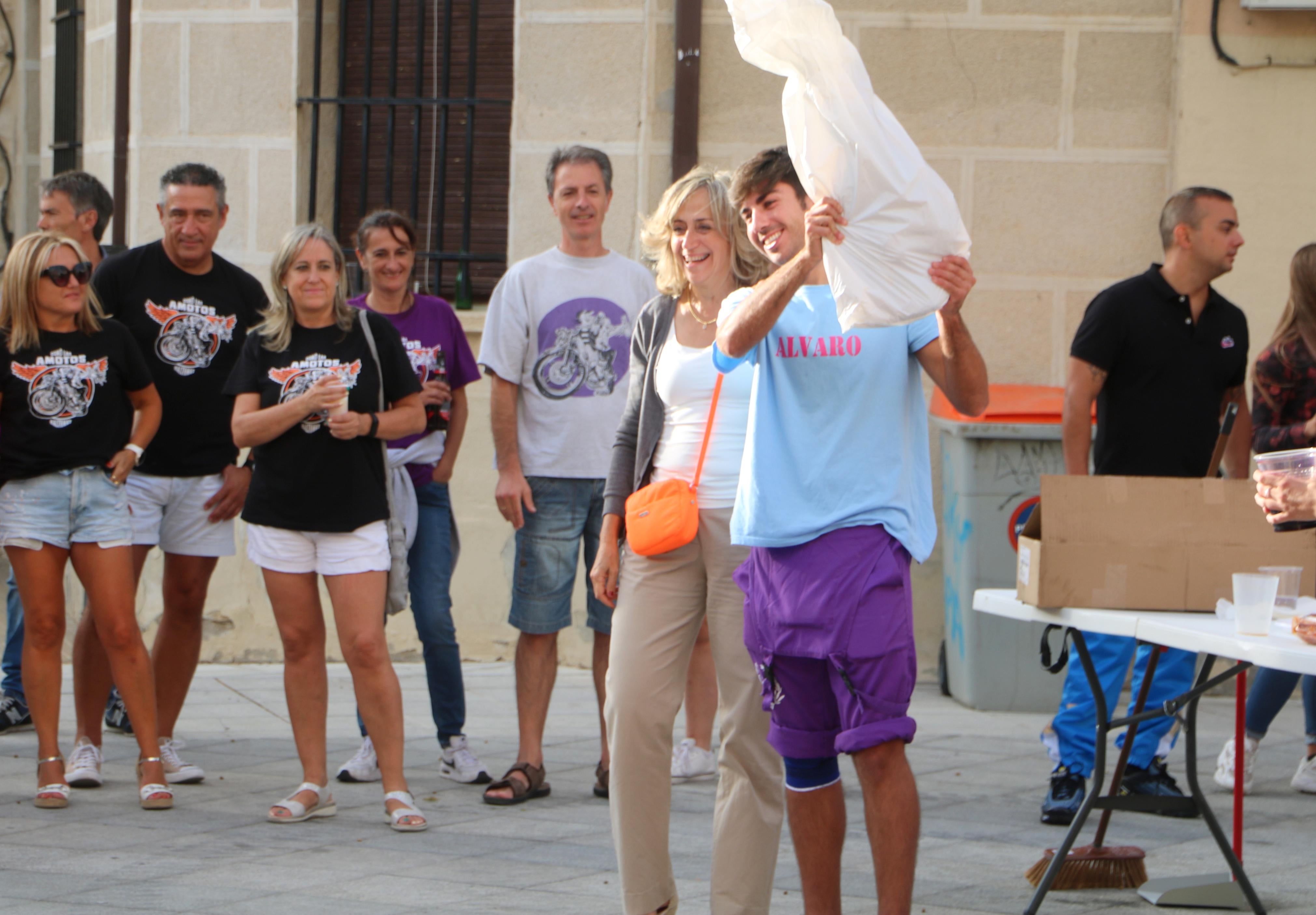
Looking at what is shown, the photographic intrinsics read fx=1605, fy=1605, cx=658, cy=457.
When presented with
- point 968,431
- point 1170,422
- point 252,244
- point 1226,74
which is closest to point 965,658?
point 968,431

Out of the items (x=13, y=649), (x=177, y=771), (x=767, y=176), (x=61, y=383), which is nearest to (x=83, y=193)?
(x=61, y=383)

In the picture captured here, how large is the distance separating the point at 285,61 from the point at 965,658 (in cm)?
425

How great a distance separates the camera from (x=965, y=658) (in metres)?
6.82

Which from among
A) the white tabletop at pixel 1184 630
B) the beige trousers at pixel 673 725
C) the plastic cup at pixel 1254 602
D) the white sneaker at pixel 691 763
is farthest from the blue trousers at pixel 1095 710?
the beige trousers at pixel 673 725

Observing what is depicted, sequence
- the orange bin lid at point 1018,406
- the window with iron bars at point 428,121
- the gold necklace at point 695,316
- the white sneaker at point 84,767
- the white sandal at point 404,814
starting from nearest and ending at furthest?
the gold necklace at point 695,316, the white sandal at point 404,814, the white sneaker at point 84,767, the orange bin lid at point 1018,406, the window with iron bars at point 428,121

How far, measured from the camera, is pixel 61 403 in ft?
16.8

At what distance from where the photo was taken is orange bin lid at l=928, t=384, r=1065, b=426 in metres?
6.64

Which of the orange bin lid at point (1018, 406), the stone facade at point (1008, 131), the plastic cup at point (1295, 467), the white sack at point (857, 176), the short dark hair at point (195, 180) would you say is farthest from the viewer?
the stone facade at point (1008, 131)

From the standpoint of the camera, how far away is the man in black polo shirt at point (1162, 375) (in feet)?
17.0

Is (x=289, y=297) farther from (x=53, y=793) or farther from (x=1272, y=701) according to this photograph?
(x=1272, y=701)

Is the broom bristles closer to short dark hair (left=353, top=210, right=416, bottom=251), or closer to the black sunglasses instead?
short dark hair (left=353, top=210, right=416, bottom=251)

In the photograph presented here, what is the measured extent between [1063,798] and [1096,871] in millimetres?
714

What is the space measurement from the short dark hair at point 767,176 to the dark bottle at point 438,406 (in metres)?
2.31

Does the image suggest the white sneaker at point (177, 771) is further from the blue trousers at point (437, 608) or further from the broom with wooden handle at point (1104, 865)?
the broom with wooden handle at point (1104, 865)
